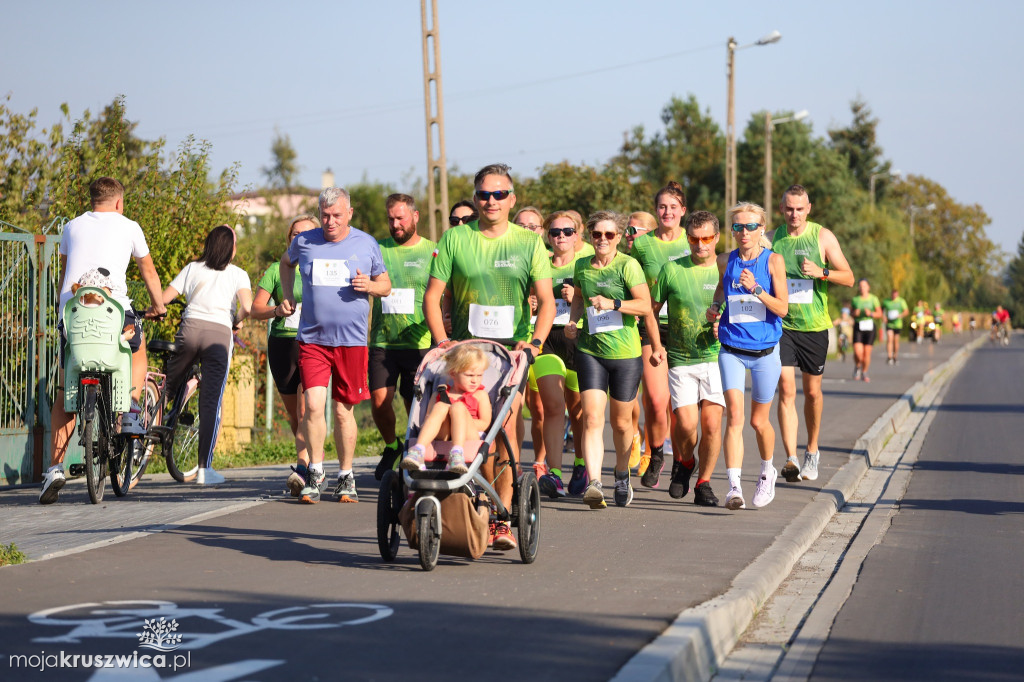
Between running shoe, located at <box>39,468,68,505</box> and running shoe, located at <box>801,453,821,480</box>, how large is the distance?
19.1 ft

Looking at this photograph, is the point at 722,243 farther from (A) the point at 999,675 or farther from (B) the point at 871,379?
(A) the point at 999,675

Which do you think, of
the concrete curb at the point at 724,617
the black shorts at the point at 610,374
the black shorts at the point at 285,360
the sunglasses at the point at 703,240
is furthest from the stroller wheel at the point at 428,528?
the sunglasses at the point at 703,240

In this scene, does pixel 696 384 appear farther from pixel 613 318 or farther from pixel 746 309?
pixel 613 318

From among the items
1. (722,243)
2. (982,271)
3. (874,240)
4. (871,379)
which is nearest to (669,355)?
(871,379)

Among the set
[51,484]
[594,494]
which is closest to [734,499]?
[594,494]

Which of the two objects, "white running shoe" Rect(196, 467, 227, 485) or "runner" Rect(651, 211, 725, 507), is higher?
"runner" Rect(651, 211, 725, 507)

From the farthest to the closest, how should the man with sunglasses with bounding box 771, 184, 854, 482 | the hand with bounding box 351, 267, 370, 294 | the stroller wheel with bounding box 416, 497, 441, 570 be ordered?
the man with sunglasses with bounding box 771, 184, 854, 482 → the hand with bounding box 351, 267, 370, 294 → the stroller wheel with bounding box 416, 497, 441, 570

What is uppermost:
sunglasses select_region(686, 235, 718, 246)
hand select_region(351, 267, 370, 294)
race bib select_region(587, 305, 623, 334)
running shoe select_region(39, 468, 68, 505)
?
sunglasses select_region(686, 235, 718, 246)

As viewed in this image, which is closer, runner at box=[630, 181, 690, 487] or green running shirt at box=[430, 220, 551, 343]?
green running shirt at box=[430, 220, 551, 343]

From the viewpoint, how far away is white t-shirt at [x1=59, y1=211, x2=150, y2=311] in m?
9.05

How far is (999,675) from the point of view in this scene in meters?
5.19

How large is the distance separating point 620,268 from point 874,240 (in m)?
A: 67.4

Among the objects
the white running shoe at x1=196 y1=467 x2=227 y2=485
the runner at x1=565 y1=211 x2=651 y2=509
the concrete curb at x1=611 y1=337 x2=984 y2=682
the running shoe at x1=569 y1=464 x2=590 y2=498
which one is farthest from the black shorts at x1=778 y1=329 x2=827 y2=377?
the white running shoe at x1=196 y1=467 x2=227 y2=485

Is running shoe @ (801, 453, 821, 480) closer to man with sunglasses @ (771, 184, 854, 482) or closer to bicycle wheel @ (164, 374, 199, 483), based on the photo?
man with sunglasses @ (771, 184, 854, 482)
